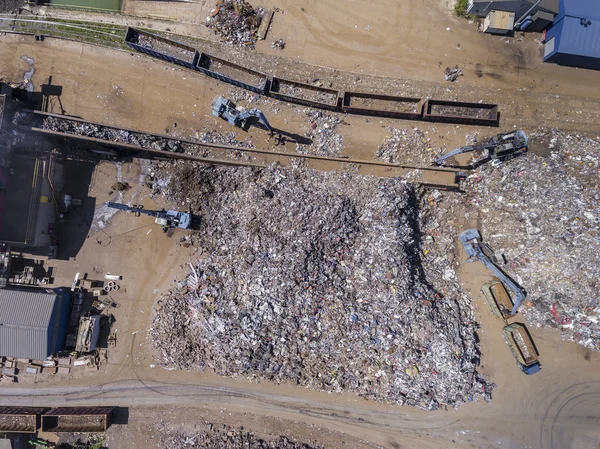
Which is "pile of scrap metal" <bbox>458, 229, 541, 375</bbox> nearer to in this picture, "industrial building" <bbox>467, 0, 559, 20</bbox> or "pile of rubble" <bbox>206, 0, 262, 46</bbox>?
"industrial building" <bbox>467, 0, 559, 20</bbox>

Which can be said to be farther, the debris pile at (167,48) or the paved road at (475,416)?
the debris pile at (167,48)

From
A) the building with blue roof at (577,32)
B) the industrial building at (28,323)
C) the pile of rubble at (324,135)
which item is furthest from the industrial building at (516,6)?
the industrial building at (28,323)

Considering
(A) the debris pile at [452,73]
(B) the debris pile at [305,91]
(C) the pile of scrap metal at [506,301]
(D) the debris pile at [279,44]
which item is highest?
(D) the debris pile at [279,44]

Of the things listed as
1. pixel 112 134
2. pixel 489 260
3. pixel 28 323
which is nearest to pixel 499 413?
pixel 489 260

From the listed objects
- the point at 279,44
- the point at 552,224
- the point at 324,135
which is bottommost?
the point at 552,224

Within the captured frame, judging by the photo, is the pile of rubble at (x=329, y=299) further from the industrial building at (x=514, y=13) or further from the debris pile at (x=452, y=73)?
the industrial building at (x=514, y=13)

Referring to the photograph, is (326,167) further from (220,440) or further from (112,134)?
(220,440)

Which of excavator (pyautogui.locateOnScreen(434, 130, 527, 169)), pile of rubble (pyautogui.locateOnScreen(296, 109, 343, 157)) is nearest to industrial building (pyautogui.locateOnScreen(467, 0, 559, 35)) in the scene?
excavator (pyautogui.locateOnScreen(434, 130, 527, 169))
